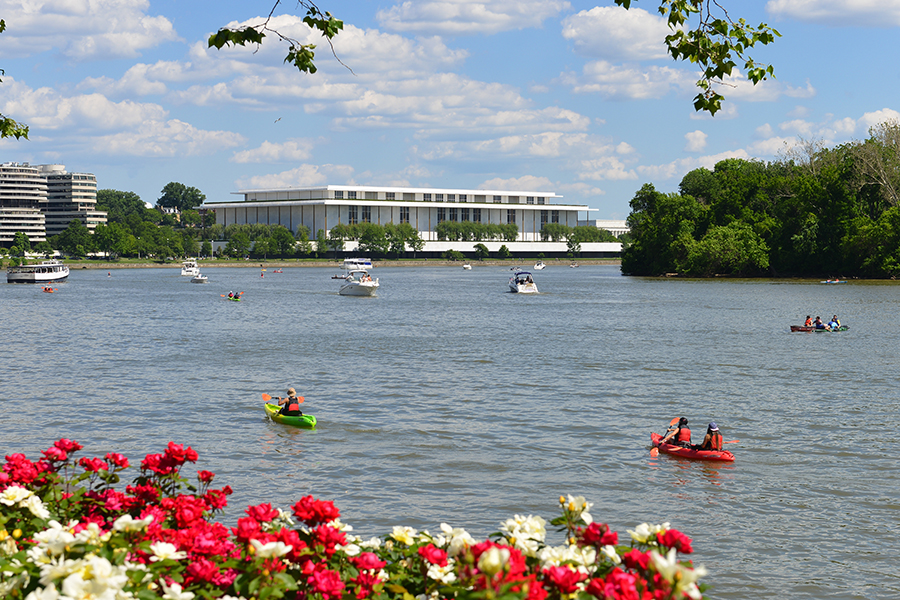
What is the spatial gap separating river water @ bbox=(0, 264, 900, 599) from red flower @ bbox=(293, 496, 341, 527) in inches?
368

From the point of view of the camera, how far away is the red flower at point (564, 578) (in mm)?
6004

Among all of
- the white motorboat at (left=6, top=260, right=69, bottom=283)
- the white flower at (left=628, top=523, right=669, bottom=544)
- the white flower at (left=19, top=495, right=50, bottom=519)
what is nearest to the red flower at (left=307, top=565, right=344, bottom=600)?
the white flower at (left=628, top=523, right=669, bottom=544)

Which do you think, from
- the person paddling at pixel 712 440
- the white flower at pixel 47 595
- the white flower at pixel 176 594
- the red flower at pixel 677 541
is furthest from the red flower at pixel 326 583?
the person paddling at pixel 712 440

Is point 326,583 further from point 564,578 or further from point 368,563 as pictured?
point 564,578

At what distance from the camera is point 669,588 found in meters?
5.42

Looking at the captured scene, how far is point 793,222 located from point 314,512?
480 ft

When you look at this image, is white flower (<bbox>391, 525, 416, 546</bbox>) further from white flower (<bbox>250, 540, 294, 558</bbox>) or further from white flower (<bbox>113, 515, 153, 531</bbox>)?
white flower (<bbox>113, 515, 153, 531</bbox>)

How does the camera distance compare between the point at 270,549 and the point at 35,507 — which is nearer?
the point at 270,549

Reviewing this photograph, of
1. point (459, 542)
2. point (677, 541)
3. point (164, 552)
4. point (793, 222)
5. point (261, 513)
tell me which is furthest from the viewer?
point (793, 222)

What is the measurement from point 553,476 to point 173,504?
1469 centimetres

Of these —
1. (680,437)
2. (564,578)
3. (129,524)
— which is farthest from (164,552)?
(680,437)

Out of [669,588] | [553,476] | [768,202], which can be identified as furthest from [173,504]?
[768,202]

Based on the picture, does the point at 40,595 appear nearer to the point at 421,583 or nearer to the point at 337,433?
the point at 421,583

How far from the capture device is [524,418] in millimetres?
30094
